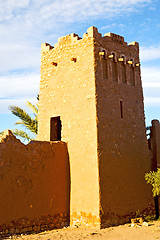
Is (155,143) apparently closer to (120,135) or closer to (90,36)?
(120,135)

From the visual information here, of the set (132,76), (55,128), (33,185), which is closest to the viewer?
(33,185)

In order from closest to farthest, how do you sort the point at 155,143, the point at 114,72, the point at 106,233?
the point at 106,233 < the point at 114,72 < the point at 155,143

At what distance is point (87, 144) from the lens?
10391 millimetres

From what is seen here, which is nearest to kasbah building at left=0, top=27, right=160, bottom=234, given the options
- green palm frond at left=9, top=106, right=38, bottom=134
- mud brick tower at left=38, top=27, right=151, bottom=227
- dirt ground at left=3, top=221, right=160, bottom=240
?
mud brick tower at left=38, top=27, right=151, bottom=227

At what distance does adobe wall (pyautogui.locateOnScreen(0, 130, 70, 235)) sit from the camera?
878 centimetres

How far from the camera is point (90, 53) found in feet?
36.0

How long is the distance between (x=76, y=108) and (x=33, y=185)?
3507 millimetres

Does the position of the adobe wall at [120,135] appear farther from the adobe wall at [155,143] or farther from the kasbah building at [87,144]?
the adobe wall at [155,143]

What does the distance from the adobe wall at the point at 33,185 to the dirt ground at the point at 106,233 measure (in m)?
0.50

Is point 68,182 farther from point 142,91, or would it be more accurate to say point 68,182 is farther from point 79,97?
point 142,91

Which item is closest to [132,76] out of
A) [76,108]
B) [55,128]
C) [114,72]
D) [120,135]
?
[114,72]

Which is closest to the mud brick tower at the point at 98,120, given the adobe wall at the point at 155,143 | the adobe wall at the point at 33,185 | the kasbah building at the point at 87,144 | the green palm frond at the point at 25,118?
the kasbah building at the point at 87,144

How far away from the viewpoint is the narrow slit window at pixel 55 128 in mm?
11948

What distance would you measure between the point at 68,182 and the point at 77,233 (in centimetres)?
214
